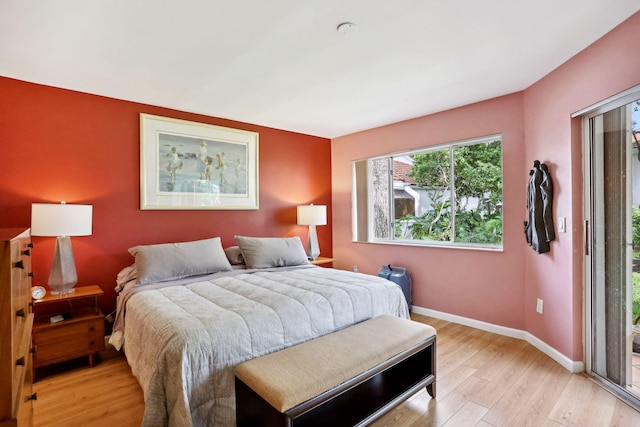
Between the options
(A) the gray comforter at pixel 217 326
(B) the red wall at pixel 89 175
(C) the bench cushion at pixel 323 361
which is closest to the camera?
(C) the bench cushion at pixel 323 361

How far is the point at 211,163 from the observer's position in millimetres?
3662

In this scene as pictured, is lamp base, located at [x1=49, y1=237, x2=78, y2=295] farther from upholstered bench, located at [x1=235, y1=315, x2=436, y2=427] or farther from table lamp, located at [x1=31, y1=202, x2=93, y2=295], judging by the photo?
upholstered bench, located at [x1=235, y1=315, x2=436, y2=427]

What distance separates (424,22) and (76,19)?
6.73 ft

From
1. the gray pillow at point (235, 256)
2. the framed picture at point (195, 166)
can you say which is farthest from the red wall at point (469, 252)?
the gray pillow at point (235, 256)

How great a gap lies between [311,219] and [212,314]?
2447 millimetres

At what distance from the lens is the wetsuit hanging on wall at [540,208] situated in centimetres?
267

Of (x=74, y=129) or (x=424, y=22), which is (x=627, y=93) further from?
(x=74, y=129)

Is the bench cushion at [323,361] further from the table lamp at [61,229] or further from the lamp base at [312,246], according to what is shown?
the lamp base at [312,246]

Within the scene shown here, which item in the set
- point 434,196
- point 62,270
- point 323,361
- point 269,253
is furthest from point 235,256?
point 434,196

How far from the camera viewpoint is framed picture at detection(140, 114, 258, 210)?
3285 millimetres

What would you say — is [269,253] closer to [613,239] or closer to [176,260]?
[176,260]

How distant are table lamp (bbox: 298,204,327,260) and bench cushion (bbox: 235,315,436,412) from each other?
212 centimetres

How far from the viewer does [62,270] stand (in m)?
2.56

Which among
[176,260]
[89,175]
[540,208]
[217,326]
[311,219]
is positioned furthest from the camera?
[311,219]
